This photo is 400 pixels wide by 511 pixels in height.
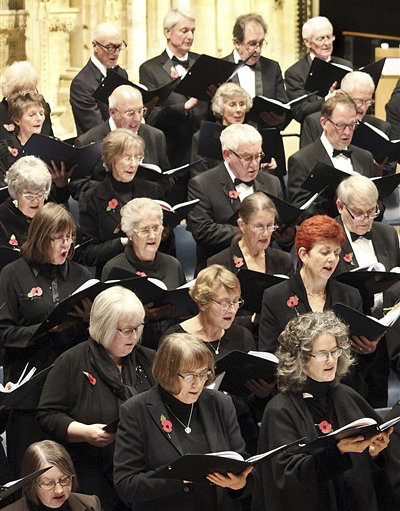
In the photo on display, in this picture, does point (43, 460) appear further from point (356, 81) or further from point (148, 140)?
point (356, 81)

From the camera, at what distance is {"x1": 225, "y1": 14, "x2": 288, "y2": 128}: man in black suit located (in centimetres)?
907

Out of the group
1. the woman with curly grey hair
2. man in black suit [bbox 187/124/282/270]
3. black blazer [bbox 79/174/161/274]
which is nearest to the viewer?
the woman with curly grey hair

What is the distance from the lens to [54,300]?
6.43 metres

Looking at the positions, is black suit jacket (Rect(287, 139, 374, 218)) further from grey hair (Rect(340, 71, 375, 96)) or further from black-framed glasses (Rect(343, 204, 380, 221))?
black-framed glasses (Rect(343, 204, 380, 221))

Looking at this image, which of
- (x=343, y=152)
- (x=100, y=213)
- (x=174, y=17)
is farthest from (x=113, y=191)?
(x=174, y=17)

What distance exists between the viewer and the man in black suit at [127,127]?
7777 mm

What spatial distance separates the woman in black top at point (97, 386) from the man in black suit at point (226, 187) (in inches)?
65.9

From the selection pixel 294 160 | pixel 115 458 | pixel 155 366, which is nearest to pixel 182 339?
pixel 155 366

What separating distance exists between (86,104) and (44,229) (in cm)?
→ 240

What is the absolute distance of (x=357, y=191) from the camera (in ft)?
23.5

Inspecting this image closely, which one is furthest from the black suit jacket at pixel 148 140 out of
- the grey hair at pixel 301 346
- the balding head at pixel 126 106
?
the grey hair at pixel 301 346

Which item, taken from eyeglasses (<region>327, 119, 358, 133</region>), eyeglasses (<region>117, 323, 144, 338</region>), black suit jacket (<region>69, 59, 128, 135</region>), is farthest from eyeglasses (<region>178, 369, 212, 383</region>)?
black suit jacket (<region>69, 59, 128, 135</region>)

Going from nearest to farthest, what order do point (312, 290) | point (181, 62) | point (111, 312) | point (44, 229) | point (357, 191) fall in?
1. point (111, 312)
2. point (44, 229)
3. point (312, 290)
4. point (357, 191)
5. point (181, 62)

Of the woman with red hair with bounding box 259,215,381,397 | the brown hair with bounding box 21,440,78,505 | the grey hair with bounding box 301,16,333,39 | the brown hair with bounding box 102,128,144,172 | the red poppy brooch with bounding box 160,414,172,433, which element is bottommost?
the brown hair with bounding box 21,440,78,505
